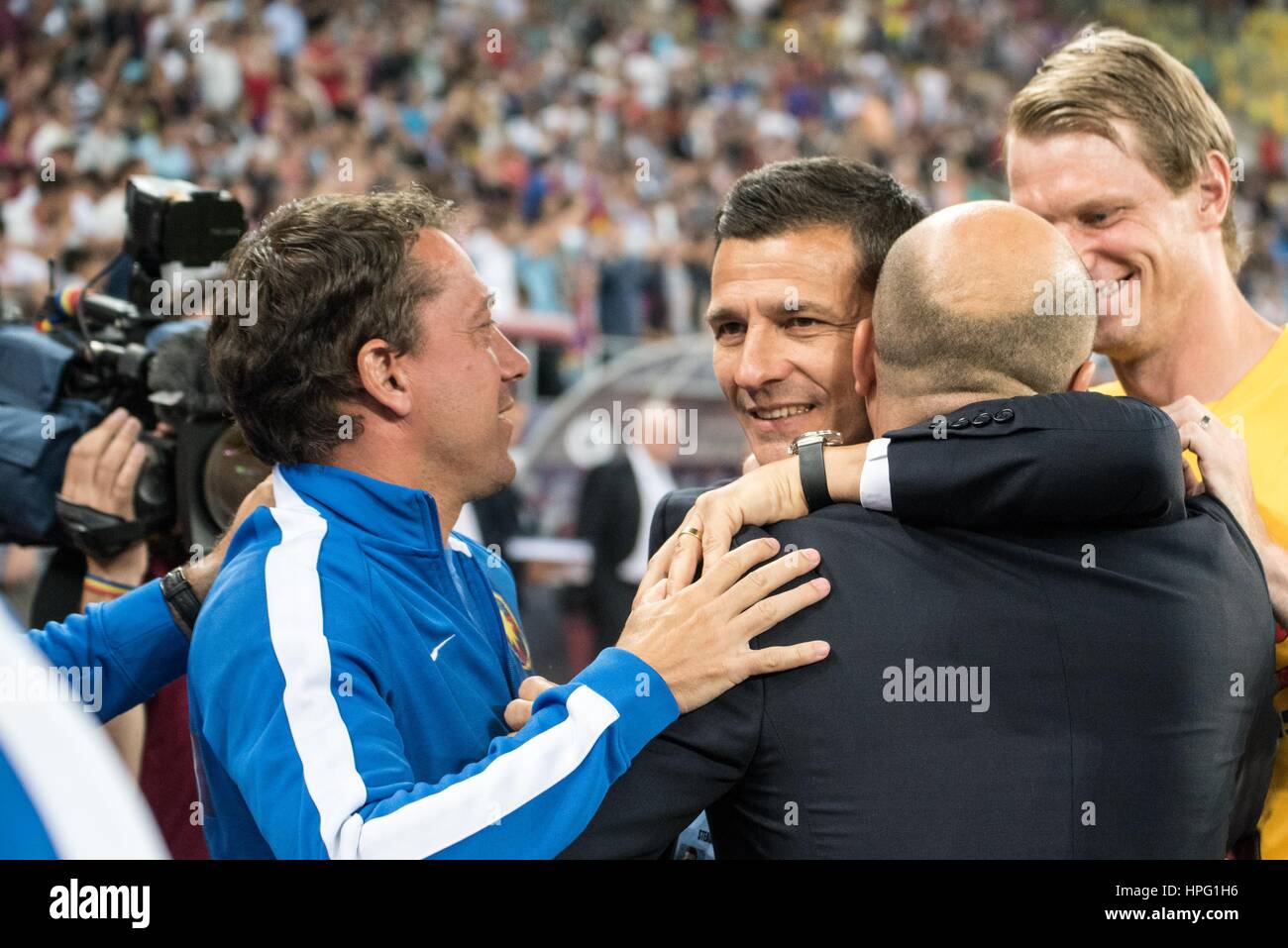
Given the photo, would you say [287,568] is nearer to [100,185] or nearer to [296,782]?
[296,782]

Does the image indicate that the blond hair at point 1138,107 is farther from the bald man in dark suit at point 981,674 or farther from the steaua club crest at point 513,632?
the steaua club crest at point 513,632

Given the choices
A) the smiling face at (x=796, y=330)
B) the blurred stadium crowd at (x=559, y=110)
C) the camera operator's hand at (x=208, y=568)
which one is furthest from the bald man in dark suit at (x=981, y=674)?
the blurred stadium crowd at (x=559, y=110)

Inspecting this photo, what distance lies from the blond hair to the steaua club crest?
4.17 feet

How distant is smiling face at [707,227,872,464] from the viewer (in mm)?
2230

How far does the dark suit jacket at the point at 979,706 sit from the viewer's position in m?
1.59

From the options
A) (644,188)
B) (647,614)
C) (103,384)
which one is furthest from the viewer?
(644,188)

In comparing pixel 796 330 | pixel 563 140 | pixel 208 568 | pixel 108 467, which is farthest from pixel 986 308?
pixel 563 140

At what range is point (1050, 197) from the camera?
95.3 inches

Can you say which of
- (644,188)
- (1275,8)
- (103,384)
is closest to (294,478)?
(103,384)

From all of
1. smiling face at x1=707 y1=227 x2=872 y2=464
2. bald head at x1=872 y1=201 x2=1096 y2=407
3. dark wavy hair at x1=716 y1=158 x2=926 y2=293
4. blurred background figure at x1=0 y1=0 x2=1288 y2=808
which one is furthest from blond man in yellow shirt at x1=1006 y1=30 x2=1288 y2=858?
bald head at x1=872 y1=201 x2=1096 y2=407

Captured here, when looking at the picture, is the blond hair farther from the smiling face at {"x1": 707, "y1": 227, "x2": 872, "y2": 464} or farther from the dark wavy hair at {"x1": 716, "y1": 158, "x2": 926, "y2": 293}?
the smiling face at {"x1": 707, "y1": 227, "x2": 872, "y2": 464}

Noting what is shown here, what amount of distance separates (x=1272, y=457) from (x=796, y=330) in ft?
Answer: 2.61

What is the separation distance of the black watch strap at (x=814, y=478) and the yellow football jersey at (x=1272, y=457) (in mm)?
804

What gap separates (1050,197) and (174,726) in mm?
2036
